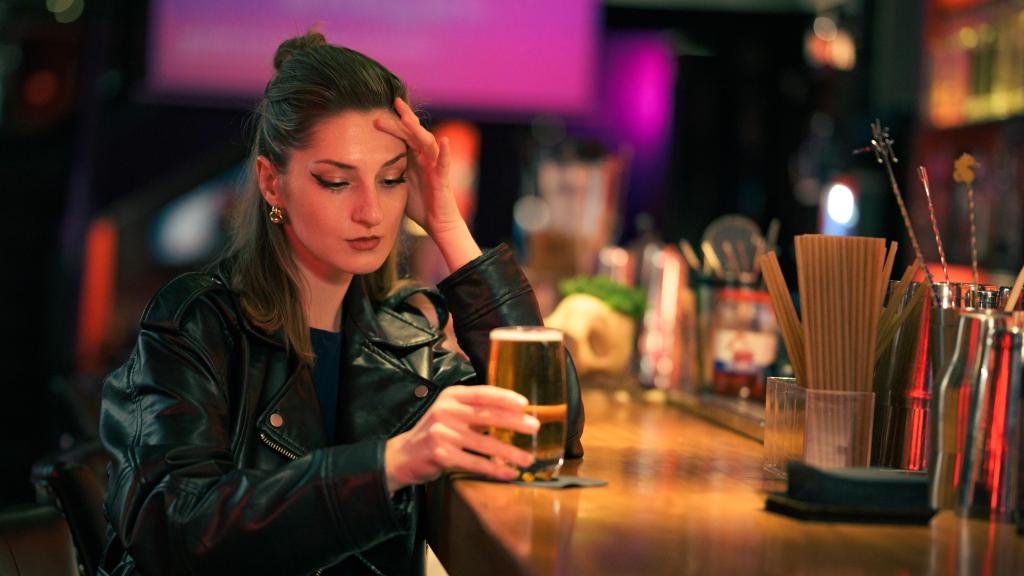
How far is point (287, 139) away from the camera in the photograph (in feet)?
6.15

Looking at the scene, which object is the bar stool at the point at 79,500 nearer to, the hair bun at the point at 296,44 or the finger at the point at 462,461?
the hair bun at the point at 296,44

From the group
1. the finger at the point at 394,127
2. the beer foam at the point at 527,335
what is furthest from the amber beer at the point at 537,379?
the finger at the point at 394,127

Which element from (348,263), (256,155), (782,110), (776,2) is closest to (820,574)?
(348,263)

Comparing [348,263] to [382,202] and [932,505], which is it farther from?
[932,505]

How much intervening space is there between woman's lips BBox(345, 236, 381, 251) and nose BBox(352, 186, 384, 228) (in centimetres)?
3

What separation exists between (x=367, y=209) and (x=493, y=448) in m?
0.55

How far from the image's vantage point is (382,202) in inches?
73.0

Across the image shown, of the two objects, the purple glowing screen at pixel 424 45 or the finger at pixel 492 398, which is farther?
the purple glowing screen at pixel 424 45

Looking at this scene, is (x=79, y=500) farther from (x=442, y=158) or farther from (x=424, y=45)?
(x=424, y=45)

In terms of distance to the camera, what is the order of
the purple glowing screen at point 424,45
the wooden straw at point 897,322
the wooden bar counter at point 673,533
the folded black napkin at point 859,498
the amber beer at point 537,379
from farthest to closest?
1. the purple glowing screen at point 424,45
2. the wooden straw at point 897,322
3. the amber beer at point 537,379
4. the folded black napkin at point 859,498
5. the wooden bar counter at point 673,533

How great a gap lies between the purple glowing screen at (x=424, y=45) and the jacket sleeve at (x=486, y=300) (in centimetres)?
475

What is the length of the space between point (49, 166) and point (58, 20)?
2.39ft

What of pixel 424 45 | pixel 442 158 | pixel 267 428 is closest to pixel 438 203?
pixel 442 158

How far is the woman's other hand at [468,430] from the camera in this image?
1370mm
